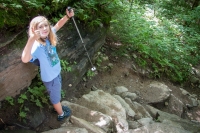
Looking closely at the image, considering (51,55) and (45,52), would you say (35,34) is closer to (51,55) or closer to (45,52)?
(45,52)

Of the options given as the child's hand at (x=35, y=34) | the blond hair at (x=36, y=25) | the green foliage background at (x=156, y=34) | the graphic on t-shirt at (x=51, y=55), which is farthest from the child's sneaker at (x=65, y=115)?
the green foliage background at (x=156, y=34)

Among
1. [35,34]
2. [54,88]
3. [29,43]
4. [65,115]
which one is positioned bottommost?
[65,115]

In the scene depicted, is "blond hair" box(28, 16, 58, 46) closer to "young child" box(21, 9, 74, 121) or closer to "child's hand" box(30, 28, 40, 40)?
"young child" box(21, 9, 74, 121)

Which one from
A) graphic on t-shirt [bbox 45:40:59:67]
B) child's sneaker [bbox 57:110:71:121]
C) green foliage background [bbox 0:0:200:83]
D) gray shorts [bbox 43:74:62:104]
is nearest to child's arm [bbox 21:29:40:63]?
graphic on t-shirt [bbox 45:40:59:67]

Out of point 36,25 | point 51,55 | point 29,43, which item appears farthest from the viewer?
point 51,55

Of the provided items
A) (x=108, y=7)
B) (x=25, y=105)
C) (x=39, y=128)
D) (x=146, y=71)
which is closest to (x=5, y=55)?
(x=25, y=105)

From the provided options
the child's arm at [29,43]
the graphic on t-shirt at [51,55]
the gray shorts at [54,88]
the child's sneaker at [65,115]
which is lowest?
the child's sneaker at [65,115]

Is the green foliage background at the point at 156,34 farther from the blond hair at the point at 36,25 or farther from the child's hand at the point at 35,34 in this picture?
the child's hand at the point at 35,34

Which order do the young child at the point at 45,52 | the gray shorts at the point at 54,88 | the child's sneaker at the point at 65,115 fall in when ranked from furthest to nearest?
the child's sneaker at the point at 65,115 < the gray shorts at the point at 54,88 < the young child at the point at 45,52

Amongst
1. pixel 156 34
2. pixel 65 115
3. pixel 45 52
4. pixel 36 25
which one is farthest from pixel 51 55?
pixel 156 34

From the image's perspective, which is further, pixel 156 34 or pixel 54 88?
pixel 156 34

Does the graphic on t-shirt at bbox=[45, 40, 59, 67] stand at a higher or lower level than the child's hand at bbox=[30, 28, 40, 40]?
lower

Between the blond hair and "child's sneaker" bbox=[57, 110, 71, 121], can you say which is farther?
"child's sneaker" bbox=[57, 110, 71, 121]

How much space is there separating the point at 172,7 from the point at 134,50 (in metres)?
3.10
